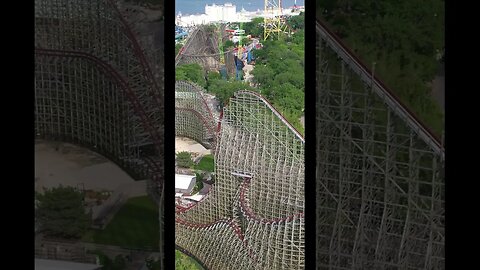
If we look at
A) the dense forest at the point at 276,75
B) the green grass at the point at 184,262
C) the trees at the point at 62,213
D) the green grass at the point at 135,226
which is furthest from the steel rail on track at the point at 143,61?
the green grass at the point at 184,262

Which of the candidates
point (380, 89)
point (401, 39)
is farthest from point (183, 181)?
point (401, 39)

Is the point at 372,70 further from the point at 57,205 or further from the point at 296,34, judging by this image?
the point at 57,205

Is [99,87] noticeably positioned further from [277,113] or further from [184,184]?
[277,113]

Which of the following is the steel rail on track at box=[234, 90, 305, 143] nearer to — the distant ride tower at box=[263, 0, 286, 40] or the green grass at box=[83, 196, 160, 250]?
the distant ride tower at box=[263, 0, 286, 40]

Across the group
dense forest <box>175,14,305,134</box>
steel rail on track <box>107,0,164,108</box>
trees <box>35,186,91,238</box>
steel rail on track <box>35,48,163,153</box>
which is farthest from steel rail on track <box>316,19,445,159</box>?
trees <box>35,186,91,238</box>

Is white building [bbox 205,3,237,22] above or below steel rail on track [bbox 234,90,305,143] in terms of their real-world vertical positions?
above
